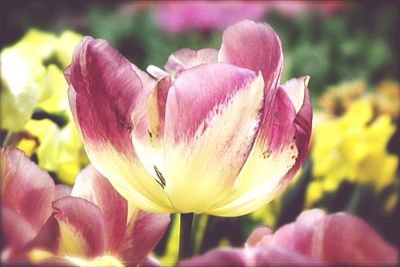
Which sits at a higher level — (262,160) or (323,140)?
(262,160)

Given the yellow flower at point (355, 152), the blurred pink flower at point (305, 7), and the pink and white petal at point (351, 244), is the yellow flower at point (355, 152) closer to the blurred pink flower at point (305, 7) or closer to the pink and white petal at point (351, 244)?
the pink and white petal at point (351, 244)

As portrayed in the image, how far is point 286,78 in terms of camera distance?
4.58ft

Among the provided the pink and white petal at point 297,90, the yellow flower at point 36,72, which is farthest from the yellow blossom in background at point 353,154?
the pink and white petal at point 297,90

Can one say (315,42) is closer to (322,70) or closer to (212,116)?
(322,70)

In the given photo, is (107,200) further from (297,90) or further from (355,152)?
(355,152)

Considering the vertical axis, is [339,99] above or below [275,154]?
below

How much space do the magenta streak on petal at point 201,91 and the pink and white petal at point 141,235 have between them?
4 centimetres

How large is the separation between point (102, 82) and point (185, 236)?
0.06 meters

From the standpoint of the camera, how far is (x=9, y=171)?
1.05 ft

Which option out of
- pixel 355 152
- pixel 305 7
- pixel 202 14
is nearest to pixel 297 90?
pixel 355 152

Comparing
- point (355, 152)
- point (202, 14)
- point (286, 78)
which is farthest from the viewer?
point (202, 14)

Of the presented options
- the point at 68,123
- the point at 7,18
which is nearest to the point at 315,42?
the point at 7,18

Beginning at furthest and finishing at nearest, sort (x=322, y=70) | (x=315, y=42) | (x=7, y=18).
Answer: (x=7, y=18)
(x=315, y=42)
(x=322, y=70)

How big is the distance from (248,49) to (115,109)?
0.05 metres
